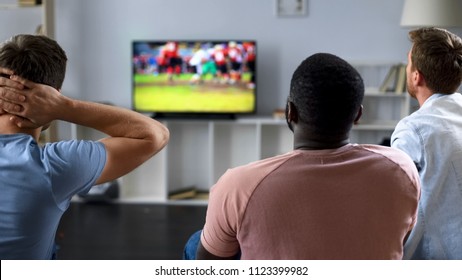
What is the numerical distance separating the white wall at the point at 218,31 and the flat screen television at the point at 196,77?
0.82 feet

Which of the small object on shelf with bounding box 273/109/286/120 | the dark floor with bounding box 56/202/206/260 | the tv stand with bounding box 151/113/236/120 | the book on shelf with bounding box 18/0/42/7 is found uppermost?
the book on shelf with bounding box 18/0/42/7

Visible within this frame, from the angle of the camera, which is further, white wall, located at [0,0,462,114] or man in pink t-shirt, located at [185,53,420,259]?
white wall, located at [0,0,462,114]

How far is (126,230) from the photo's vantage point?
4336 mm

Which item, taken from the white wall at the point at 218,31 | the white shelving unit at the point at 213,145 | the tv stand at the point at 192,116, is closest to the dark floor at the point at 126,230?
the white shelving unit at the point at 213,145

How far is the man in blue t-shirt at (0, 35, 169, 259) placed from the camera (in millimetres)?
1327

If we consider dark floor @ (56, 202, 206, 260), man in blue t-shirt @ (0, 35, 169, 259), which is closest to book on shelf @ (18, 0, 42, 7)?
dark floor @ (56, 202, 206, 260)

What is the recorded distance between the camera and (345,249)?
1208 mm

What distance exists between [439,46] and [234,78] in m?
3.33

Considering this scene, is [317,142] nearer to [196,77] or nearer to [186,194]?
[196,77]

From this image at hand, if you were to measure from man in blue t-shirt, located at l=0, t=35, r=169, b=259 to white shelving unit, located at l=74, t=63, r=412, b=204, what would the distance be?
3.77 m

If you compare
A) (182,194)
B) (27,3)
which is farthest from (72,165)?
(27,3)

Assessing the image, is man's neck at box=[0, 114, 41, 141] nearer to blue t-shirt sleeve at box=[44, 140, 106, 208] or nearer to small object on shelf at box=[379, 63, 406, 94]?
blue t-shirt sleeve at box=[44, 140, 106, 208]
